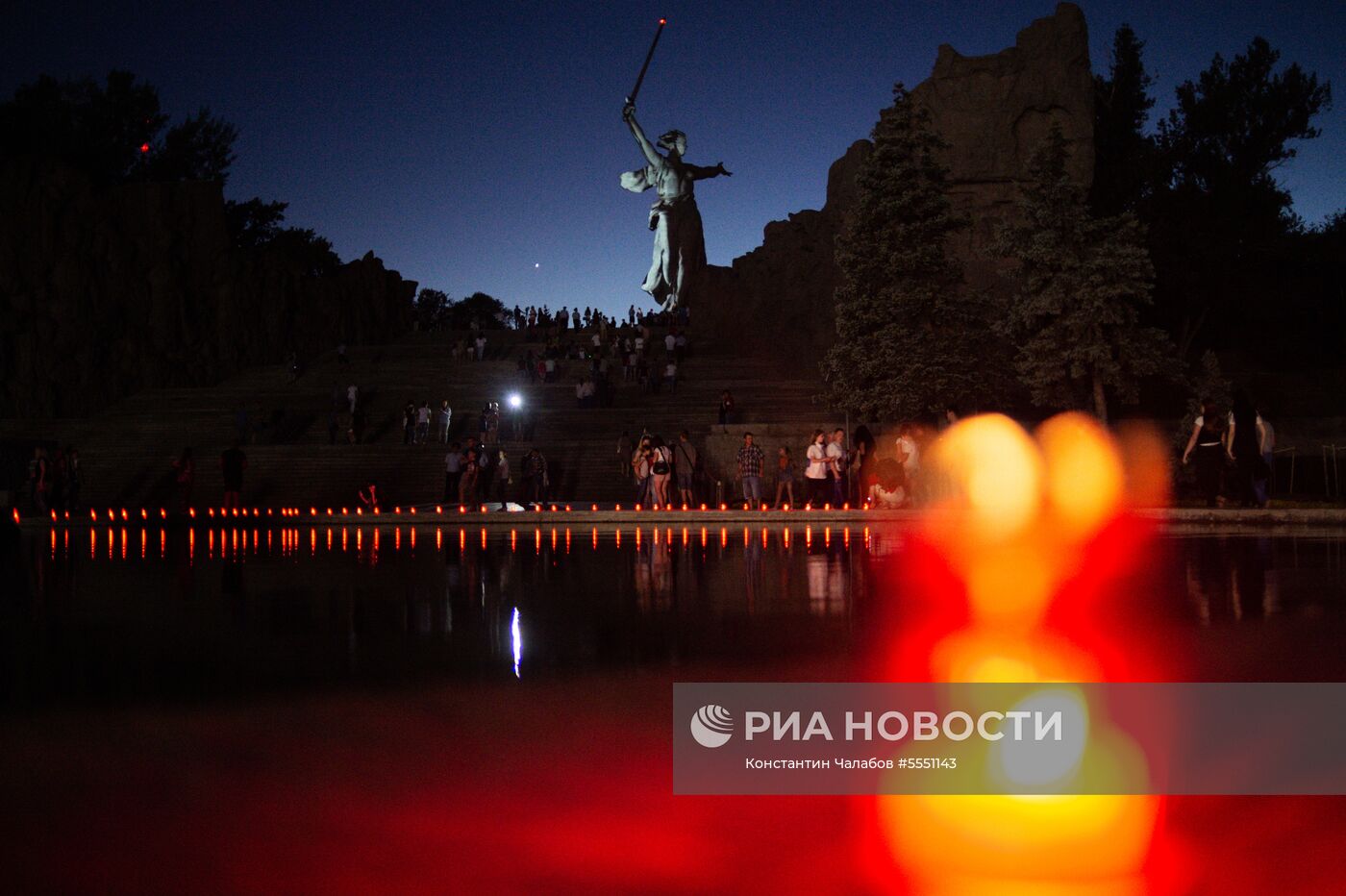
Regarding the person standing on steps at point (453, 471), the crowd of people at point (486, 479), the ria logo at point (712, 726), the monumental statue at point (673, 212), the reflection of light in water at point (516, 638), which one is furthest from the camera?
the monumental statue at point (673, 212)

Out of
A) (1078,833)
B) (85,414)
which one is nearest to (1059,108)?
(85,414)

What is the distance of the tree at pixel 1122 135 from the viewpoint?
4612cm

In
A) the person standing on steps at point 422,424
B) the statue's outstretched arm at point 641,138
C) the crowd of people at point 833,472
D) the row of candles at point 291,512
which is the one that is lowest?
the row of candles at point 291,512

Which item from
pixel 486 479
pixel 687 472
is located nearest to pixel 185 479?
pixel 486 479

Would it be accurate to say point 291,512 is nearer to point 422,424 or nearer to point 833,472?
point 422,424

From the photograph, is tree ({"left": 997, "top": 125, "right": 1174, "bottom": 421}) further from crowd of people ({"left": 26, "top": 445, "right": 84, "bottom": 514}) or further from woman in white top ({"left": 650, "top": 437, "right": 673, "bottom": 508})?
crowd of people ({"left": 26, "top": 445, "right": 84, "bottom": 514})

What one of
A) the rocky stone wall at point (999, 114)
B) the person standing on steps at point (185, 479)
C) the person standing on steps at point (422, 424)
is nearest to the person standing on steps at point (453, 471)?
the person standing on steps at point (185, 479)

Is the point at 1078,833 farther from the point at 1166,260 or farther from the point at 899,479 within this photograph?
the point at 1166,260

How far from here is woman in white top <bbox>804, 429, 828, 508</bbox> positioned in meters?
23.4

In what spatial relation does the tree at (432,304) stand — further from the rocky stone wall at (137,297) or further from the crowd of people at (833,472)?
the crowd of people at (833,472)

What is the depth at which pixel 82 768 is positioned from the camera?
14.8 feet

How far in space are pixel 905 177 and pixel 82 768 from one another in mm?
25368

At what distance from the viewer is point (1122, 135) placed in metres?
52.0

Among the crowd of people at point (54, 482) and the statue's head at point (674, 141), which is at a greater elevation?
the statue's head at point (674, 141)
